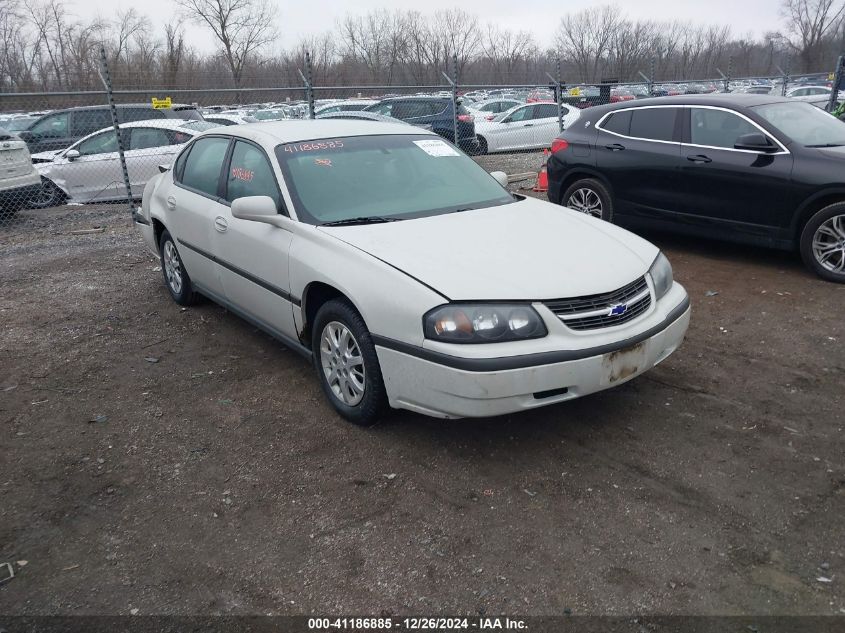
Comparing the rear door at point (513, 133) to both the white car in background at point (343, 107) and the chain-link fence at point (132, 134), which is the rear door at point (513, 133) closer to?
the chain-link fence at point (132, 134)

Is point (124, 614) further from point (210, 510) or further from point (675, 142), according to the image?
point (675, 142)

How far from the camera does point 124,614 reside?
2.56m

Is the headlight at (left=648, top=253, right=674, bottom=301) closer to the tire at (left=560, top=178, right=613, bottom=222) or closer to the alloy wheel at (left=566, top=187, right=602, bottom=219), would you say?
the tire at (left=560, top=178, right=613, bottom=222)

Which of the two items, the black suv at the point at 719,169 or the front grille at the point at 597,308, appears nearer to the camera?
the front grille at the point at 597,308

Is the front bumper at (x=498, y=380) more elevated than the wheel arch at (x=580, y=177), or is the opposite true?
the wheel arch at (x=580, y=177)

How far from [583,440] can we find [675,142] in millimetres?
4491

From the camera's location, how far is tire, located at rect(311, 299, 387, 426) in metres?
3.54

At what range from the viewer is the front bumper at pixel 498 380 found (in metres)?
3.13

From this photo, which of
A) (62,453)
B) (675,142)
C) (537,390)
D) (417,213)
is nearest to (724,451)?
(537,390)

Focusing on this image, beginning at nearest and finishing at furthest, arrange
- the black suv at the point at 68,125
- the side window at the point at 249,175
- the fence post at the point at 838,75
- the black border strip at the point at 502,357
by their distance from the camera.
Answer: the black border strip at the point at 502,357 < the side window at the point at 249,175 < the black suv at the point at 68,125 < the fence post at the point at 838,75

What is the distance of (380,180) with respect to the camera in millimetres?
4383

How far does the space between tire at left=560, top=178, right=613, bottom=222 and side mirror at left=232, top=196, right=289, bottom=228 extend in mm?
4362

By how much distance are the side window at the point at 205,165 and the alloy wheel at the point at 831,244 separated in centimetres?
506

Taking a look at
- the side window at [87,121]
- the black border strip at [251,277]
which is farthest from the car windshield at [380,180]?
the side window at [87,121]
